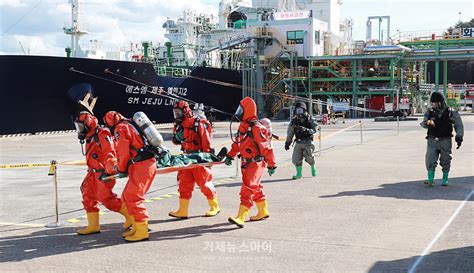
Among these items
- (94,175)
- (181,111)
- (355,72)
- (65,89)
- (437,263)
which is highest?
(355,72)

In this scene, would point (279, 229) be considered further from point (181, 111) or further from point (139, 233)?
point (181, 111)

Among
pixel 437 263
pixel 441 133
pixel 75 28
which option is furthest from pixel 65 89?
pixel 437 263

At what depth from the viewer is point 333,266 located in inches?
204

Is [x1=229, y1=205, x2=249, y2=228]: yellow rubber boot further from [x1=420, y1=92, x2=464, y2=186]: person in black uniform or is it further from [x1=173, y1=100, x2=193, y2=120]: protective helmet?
[x1=420, y1=92, x2=464, y2=186]: person in black uniform

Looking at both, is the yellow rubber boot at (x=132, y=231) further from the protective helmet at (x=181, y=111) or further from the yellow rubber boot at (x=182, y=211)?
the protective helmet at (x=181, y=111)

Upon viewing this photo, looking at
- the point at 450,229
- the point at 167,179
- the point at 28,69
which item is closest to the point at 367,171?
the point at 167,179

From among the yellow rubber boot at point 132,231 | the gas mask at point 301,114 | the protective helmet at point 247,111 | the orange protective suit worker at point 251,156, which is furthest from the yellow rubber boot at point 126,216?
the gas mask at point 301,114

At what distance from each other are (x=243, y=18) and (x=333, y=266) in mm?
42842

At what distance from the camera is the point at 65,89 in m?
24.5

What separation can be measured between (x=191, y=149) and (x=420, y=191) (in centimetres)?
436

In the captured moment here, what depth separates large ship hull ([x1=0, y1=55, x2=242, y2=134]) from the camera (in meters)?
23.0

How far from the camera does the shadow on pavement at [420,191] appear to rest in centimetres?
884

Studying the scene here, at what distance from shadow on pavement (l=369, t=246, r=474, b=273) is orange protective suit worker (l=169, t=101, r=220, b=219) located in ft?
9.96

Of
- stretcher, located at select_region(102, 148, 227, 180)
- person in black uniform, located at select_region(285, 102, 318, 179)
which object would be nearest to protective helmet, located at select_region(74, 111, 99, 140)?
stretcher, located at select_region(102, 148, 227, 180)
